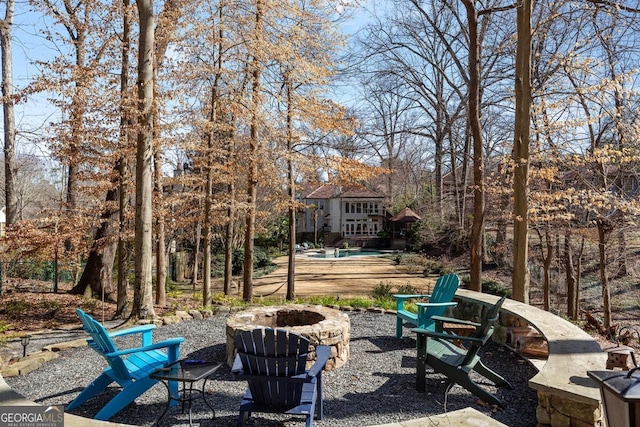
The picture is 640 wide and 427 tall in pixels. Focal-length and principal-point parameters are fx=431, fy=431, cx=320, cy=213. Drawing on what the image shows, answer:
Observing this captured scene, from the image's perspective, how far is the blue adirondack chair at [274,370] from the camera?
2.88 meters

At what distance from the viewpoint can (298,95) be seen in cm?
1029

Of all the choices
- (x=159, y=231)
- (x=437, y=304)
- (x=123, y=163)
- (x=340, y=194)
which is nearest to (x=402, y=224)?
(x=340, y=194)

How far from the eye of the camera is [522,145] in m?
6.51

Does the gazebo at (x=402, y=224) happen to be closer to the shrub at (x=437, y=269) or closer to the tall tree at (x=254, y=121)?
the shrub at (x=437, y=269)

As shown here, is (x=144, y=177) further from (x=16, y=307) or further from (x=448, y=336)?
(x=448, y=336)

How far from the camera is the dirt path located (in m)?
14.7

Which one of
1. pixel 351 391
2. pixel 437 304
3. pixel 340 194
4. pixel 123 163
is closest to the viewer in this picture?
pixel 351 391

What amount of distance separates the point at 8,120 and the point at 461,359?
455 inches

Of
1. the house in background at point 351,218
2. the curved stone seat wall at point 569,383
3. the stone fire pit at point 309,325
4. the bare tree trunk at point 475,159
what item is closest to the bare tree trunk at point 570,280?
the bare tree trunk at point 475,159

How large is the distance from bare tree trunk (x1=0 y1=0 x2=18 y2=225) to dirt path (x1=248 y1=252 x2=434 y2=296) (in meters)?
7.02

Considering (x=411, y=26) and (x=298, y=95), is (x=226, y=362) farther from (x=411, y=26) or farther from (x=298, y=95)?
(x=411, y=26)

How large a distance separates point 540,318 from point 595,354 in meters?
1.10

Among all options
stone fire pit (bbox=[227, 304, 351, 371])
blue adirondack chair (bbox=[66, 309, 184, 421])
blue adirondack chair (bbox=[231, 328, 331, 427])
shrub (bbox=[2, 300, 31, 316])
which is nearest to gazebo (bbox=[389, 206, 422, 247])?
shrub (bbox=[2, 300, 31, 316])

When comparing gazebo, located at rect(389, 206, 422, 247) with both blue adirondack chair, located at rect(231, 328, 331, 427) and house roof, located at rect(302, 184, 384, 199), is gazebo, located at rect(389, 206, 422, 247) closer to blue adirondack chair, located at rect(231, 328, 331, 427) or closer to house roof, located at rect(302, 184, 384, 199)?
house roof, located at rect(302, 184, 384, 199)
